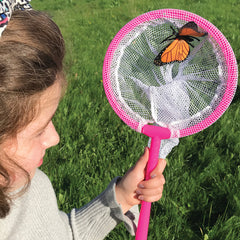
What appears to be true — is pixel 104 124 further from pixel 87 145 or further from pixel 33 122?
pixel 33 122

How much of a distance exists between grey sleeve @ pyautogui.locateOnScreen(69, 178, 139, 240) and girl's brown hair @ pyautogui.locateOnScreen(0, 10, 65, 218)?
1.63 feet

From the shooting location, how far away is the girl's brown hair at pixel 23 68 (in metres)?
1.26

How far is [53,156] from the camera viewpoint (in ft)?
9.25

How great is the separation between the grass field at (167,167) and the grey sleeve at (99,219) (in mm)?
329

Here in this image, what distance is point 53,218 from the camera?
1.75 meters

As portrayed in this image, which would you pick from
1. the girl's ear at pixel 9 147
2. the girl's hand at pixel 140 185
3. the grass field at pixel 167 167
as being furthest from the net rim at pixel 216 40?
the girl's ear at pixel 9 147

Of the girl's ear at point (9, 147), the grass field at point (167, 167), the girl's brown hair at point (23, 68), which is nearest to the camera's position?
the girl's brown hair at point (23, 68)

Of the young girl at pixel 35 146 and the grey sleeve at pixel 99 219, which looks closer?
the young girl at pixel 35 146

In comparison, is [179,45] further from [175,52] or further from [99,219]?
[99,219]

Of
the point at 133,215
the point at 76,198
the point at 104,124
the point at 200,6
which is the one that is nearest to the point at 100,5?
the point at 200,6

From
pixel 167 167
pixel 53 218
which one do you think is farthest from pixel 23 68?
pixel 167 167

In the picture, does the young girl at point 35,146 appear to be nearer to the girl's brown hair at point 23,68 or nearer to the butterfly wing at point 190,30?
the girl's brown hair at point 23,68

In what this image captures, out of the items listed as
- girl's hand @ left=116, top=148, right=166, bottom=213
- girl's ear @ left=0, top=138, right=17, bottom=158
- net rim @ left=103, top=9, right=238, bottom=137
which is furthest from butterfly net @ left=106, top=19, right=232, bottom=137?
girl's ear @ left=0, top=138, right=17, bottom=158

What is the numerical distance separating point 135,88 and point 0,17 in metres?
0.73
